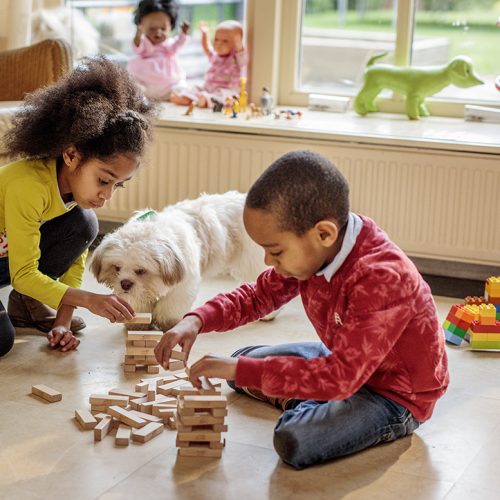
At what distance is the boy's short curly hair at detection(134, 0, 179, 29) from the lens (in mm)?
4156

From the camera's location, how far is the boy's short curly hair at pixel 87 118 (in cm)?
255

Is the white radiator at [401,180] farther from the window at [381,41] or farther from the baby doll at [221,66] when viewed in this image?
the window at [381,41]

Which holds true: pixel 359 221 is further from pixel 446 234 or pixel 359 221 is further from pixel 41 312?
pixel 446 234

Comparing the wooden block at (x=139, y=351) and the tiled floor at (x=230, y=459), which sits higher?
the wooden block at (x=139, y=351)

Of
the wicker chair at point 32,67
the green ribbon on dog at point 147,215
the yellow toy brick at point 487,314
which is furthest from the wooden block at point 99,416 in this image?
the wicker chair at point 32,67

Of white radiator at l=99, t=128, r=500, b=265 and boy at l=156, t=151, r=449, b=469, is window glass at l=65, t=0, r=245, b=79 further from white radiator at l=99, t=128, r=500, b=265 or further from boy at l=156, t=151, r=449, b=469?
boy at l=156, t=151, r=449, b=469

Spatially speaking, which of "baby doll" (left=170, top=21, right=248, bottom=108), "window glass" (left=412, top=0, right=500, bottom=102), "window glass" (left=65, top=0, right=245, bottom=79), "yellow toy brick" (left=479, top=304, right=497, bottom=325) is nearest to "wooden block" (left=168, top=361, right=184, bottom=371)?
"yellow toy brick" (left=479, top=304, right=497, bottom=325)

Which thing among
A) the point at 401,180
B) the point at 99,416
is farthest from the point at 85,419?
the point at 401,180

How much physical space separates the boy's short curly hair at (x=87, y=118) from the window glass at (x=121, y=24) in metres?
1.72

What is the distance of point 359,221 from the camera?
6.92 ft

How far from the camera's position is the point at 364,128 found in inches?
146

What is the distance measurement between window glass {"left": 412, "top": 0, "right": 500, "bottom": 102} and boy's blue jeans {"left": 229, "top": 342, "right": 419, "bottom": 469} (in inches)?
83.9

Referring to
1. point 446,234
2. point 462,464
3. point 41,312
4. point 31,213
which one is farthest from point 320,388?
point 446,234

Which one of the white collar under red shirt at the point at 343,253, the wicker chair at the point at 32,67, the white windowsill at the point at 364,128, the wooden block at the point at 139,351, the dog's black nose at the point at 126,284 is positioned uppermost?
the wicker chair at the point at 32,67
